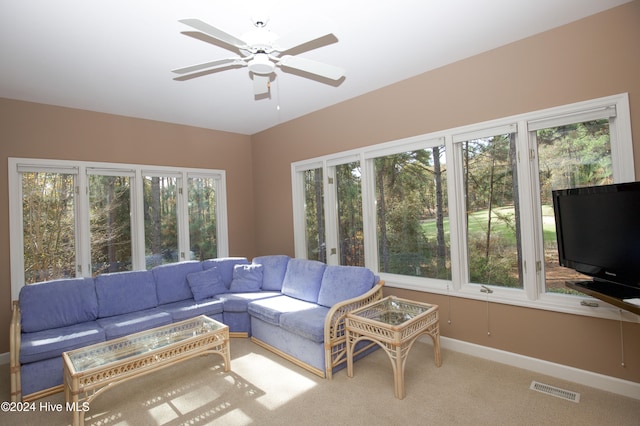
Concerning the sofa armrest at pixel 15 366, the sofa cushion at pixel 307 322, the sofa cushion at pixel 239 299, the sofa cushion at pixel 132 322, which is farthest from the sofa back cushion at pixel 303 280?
the sofa armrest at pixel 15 366

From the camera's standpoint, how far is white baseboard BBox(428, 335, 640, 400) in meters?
2.42

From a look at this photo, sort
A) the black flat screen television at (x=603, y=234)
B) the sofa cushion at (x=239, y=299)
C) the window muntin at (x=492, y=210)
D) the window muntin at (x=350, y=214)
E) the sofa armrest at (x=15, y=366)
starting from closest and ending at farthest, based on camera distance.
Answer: the black flat screen television at (x=603, y=234) → the sofa armrest at (x=15, y=366) → the window muntin at (x=492, y=210) → the sofa cushion at (x=239, y=299) → the window muntin at (x=350, y=214)

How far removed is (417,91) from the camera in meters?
3.50

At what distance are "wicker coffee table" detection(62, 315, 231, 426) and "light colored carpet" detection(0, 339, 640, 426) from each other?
0.22 meters

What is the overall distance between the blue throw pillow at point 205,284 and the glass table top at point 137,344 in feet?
2.50

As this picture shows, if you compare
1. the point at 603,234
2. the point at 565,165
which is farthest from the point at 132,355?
the point at 565,165

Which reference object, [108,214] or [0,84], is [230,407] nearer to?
[108,214]

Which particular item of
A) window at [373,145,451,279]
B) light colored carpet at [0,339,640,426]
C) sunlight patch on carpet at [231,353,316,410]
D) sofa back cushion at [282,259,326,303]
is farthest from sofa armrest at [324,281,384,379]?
window at [373,145,451,279]

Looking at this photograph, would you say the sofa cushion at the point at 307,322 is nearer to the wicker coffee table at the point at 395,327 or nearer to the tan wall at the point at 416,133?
the wicker coffee table at the point at 395,327

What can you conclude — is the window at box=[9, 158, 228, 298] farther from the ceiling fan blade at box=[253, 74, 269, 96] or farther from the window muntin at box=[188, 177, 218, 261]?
the ceiling fan blade at box=[253, 74, 269, 96]

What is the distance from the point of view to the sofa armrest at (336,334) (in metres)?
2.83

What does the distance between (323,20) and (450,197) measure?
7.20 ft

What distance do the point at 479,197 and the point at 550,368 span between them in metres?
1.57

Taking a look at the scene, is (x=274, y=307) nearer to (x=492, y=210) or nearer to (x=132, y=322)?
(x=132, y=322)
